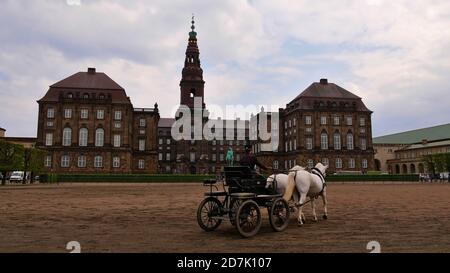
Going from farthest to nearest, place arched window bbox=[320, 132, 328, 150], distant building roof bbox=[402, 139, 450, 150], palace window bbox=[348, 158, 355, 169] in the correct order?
1. distant building roof bbox=[402, 139, 450, 150]
2. arched window bbox=[320, 132, 328, 150]
3. palace window bbox=[348, 158, 355, 169]

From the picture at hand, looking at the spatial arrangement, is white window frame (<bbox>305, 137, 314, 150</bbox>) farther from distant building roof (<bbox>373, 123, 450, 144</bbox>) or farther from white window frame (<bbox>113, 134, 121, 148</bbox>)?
white window frame (<bbox>113, 134, 121, 148</bbox>)

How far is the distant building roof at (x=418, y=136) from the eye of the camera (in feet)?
306

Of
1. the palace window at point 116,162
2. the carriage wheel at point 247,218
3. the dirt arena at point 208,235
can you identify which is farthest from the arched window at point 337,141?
the carriage wheel at point 247,218

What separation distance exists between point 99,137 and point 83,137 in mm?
2728

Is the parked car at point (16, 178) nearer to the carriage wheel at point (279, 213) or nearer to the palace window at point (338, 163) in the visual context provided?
the carriage wheel at point (279, 213)

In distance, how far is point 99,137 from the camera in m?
66.1

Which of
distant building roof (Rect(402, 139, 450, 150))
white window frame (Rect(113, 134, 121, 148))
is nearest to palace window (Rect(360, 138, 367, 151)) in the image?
distant building roof (Rect(402, 139, 450, 150))

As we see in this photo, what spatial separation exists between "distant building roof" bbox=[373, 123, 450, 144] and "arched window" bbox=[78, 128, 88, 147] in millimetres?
82453

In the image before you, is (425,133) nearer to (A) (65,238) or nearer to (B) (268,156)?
(B) (268,156)

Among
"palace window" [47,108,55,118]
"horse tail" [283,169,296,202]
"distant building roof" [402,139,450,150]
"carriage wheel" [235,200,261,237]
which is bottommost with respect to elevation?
"carriage wheel" [235,200,261,237]

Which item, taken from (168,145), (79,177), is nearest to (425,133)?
(168,145)

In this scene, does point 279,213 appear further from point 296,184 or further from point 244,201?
point 244,201

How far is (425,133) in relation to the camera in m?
101

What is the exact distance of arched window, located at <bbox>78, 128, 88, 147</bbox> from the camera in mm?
65000
